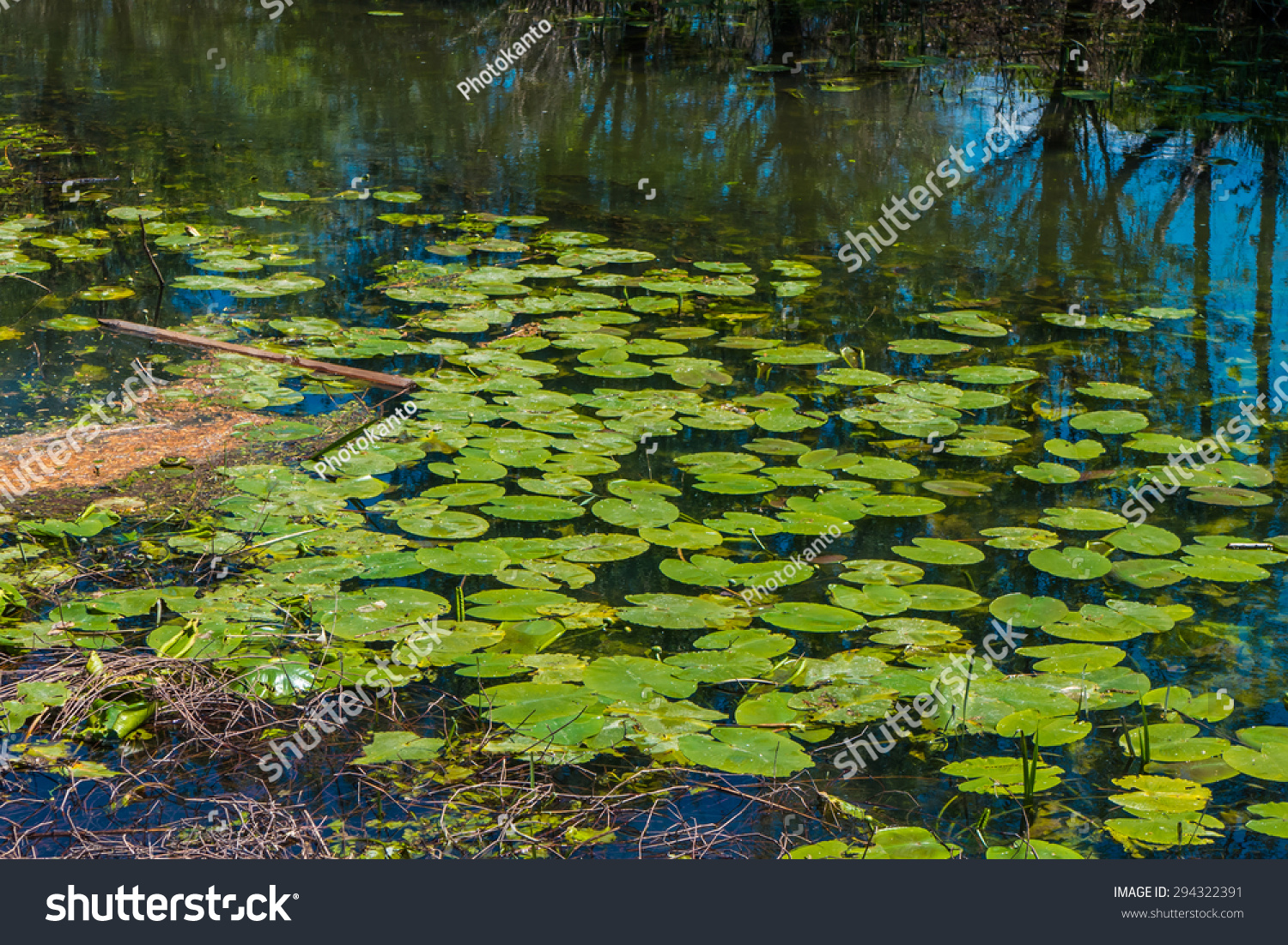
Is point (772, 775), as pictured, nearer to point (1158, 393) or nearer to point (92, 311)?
point (1158, 393)

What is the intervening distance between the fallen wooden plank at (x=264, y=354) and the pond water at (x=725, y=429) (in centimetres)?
9

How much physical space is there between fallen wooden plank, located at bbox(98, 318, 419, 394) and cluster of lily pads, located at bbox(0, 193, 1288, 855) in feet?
0.26

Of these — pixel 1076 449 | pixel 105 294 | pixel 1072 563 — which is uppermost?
pixel 105 294

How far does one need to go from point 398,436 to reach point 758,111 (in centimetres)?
545

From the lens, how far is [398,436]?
347 centimetres

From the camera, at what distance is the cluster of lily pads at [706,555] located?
7.47 ft

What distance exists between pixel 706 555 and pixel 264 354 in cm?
186

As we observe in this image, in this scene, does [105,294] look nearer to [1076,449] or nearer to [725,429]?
[725,429]

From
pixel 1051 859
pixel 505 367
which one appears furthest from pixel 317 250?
pixel 1051 859

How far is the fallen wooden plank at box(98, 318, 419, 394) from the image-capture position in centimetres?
382

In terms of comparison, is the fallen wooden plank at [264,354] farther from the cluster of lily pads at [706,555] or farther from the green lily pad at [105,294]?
the green lily pad at [105,294]

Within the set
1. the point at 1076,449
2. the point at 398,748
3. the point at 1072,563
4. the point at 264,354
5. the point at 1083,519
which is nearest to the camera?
the point at 398,748

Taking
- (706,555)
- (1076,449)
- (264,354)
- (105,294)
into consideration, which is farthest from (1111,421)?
(105,294)

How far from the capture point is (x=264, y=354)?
3.98m
